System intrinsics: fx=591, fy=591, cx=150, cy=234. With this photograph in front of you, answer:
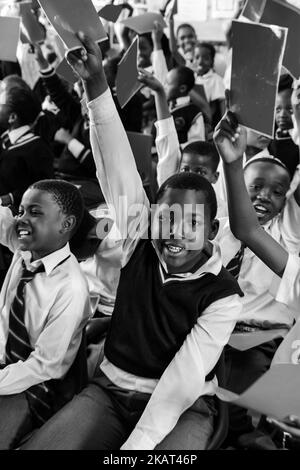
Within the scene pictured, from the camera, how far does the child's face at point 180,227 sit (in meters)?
1.38

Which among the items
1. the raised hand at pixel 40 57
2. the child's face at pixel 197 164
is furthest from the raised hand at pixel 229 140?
the raised hand at pixel 40 57

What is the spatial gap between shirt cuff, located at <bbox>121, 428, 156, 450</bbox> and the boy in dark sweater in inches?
1.4

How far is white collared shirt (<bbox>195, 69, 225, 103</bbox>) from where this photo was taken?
4094 millimetres

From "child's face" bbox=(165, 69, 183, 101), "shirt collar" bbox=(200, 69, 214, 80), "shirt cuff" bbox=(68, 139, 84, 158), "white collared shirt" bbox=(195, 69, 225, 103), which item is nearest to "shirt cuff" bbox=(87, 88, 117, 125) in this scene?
"shirt cuff" bbox=(68, 139, 84, 158)

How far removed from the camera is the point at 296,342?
146 centimetres

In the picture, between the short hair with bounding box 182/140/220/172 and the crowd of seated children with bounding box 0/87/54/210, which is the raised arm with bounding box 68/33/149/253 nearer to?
the short hair with bounding box 182/140/220/172

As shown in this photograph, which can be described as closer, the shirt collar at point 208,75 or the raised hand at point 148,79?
the raised hand at point 148,79

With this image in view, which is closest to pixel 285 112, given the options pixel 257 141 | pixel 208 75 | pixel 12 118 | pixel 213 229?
pixel 257 141

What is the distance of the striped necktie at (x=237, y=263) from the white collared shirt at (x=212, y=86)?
235 cm

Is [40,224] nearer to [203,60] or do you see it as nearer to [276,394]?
[276,394]

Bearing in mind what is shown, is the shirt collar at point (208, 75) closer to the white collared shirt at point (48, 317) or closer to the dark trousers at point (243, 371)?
the dark trousers at point (243, 371)
